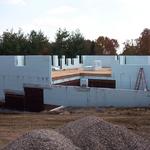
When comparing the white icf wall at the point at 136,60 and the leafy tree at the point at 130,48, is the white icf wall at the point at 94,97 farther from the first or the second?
the leafy tree at the point at 130,48

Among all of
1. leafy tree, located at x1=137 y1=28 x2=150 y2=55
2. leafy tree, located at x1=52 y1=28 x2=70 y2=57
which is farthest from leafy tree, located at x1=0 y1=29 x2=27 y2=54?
leafy tree, located at x1=137 y1=28 x2=150 y2=55

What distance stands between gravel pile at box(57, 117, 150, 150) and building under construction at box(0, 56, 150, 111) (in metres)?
8.36

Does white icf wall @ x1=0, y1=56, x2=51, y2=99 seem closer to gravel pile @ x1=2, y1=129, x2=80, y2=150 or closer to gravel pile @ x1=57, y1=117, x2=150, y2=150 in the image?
gravel pile @ x1=57, y1=117, x2=150, y2=150

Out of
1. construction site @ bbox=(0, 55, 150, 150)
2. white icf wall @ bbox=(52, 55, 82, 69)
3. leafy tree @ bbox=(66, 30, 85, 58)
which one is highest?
leafy tree @ bbox=(66, 30, 85, 58)

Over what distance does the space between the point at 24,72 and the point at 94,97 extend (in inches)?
175

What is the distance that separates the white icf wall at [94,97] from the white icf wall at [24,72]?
87 cm

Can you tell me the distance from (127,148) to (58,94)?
10.8 metres

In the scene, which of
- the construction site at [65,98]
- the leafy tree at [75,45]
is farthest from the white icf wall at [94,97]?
the leafy tree at [75,45]

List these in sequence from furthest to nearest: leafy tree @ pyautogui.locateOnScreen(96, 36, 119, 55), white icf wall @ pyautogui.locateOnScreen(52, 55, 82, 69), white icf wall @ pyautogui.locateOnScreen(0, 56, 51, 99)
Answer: leafy tree @ pyautogui.locateOnScreen(96, 36, 119, 55) < white icf wall @ pyautogui.locateOnScreen(52, 55, 82, 69) < white icf wall @ pyautogui.locateOnScreen(0, 56, 51, 99)

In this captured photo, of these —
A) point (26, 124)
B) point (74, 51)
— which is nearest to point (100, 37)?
point (74, 51)

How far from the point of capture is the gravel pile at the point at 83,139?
570 cm

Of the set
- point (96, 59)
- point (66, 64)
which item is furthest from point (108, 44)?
point (66, 64)

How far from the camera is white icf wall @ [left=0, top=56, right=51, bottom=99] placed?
17.8 metres

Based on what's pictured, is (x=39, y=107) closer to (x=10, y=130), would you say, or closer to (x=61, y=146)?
(x=10, y=130)
